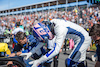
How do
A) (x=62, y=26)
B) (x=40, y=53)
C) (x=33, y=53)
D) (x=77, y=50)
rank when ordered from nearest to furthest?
(x=62, y=26), (x=77, y=50), (x=33, y=53), (x=40, y=53)

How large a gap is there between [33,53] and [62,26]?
3.24 ft

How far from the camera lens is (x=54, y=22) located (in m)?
2.43

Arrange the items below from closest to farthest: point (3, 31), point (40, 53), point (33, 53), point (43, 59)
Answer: point (43, 59)
point (33, 53)
point (40, 53)
point (3, 31)

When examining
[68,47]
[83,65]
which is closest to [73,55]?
[83,65]

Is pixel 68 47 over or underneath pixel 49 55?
underneath

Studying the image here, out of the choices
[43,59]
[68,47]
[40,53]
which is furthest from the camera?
[68,47]

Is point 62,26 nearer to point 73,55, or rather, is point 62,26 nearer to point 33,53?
point 73,55

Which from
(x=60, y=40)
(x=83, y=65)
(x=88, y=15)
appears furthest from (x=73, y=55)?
(x=88, y=15)

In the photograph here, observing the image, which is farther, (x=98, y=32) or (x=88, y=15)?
(x=88, y=15)

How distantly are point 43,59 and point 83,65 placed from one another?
98 cm

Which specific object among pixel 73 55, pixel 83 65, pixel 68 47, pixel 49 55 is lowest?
pixel 68 47

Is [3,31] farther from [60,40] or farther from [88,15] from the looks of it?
[88,15]

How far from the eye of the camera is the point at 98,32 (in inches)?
81.0

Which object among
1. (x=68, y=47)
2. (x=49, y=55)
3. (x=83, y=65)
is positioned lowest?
(x=68, y=47)
